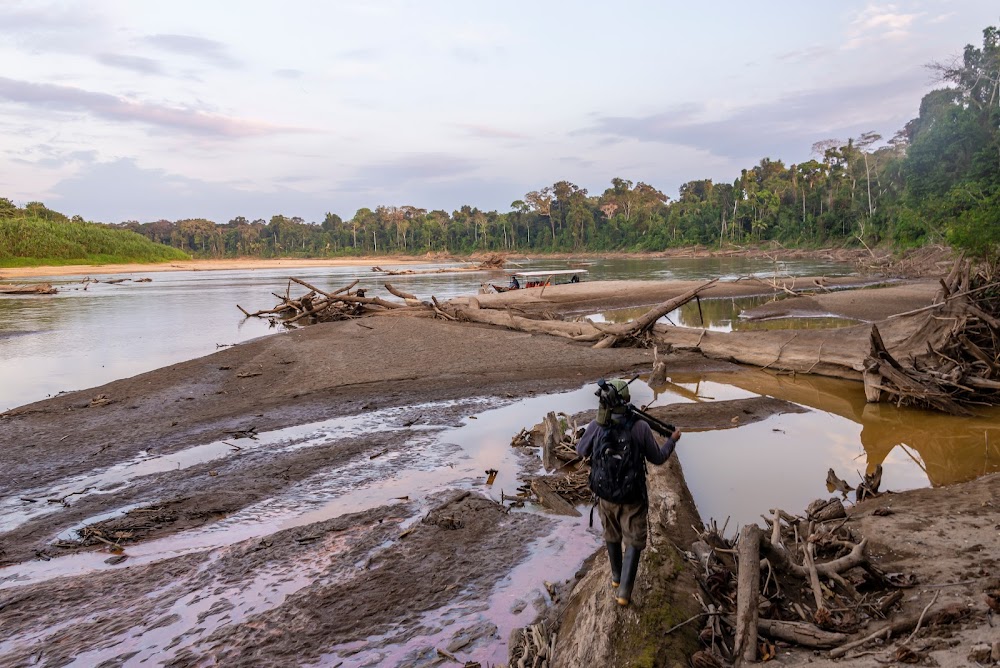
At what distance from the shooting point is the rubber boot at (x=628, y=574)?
13.7 feet

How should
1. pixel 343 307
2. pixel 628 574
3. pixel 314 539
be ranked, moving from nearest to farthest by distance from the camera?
pixel 628 574 → pixel 314 539 → pixel 343 307

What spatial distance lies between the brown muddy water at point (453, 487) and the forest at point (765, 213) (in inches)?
274

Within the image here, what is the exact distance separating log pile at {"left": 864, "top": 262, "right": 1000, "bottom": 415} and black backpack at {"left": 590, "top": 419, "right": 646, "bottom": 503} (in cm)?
832

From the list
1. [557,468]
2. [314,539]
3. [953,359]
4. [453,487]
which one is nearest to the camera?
[314,539]

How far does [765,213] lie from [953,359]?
78584mm

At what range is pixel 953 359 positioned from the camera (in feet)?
35.9

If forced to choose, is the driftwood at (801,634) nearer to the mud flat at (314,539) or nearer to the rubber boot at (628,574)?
the mud flat at (314,539)

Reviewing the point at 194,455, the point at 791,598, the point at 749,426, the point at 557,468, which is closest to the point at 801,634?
the point at 791,598

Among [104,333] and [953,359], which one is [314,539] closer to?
[953,359]

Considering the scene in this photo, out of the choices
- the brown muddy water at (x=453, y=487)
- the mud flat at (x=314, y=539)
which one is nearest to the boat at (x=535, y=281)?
the brown muddy water at (x=453, y=487)

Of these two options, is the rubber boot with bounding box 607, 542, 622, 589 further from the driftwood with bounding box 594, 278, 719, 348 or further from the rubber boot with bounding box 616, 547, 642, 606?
the driftwood with bounding box 594, 278, 719, 348

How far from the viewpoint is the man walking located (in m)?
4.25

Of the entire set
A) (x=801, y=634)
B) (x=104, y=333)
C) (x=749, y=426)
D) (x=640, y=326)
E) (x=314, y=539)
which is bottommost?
(x=749, y=426)

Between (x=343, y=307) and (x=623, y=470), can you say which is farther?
(x=343, y=307)
